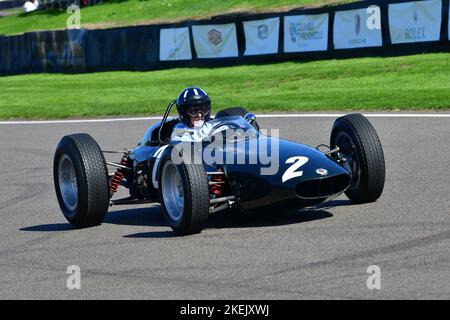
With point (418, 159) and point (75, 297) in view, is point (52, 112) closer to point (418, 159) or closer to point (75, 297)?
point (418, 159)

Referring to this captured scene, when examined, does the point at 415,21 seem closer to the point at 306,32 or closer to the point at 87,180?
the point at 306,32

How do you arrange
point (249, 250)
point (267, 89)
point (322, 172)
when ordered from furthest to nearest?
point (267, 89)
point (322, 172)
point (249, 250)

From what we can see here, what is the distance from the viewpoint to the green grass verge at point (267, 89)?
734 inches

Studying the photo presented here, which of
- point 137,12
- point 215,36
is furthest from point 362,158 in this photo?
point 137,12

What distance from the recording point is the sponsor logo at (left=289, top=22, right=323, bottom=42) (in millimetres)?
24150

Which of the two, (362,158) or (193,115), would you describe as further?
(193,115)

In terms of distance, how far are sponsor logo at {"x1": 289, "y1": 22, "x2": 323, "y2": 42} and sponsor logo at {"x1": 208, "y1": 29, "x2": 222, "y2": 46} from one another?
2343 millimetres

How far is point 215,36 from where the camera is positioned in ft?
87.1

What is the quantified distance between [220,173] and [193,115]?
3.32ft

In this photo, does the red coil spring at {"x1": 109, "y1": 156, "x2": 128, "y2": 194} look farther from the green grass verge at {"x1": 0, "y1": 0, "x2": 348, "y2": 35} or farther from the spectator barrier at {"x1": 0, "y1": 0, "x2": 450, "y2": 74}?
the green grass verge at {"x1": 0, "y1": 0, "x2": 348, "y2": 35}

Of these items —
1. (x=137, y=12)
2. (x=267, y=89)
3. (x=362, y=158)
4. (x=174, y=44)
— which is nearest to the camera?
(x=362, y=158)

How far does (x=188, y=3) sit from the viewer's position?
44719 mm

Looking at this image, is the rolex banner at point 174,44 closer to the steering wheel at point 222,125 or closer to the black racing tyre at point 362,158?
the steering wheel at point 222,125

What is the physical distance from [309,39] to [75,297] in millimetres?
18950
